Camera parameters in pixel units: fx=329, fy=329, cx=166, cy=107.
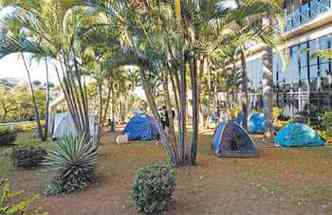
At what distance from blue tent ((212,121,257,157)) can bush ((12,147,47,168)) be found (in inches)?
193

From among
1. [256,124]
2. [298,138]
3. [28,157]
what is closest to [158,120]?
[28,157]

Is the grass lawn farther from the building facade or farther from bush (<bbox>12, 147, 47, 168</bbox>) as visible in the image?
the building facade

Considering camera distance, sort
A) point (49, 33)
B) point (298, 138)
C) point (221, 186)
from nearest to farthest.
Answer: point (221, 186), point (49, 33), point (298, 138)

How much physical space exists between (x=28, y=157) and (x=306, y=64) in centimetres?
1395

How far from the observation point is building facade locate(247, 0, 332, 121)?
48.3 feet

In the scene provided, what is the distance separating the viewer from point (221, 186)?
6.19 metres

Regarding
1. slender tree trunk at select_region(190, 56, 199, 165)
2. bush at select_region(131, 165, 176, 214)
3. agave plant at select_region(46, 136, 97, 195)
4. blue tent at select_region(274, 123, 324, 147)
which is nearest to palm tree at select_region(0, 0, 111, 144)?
agave plant at select_region(46, 136, 97, 195)

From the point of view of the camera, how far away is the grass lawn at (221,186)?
A: 16.8 ft

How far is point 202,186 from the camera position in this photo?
6223mm

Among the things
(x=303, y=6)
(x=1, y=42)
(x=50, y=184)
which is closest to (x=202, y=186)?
(x=50, y=184)

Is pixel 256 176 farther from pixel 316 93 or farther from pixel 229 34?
pixel 316 93

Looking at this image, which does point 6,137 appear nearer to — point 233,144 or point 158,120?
point 158,120

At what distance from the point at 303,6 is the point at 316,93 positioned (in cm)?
452

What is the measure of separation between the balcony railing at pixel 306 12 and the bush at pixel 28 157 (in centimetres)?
1291
